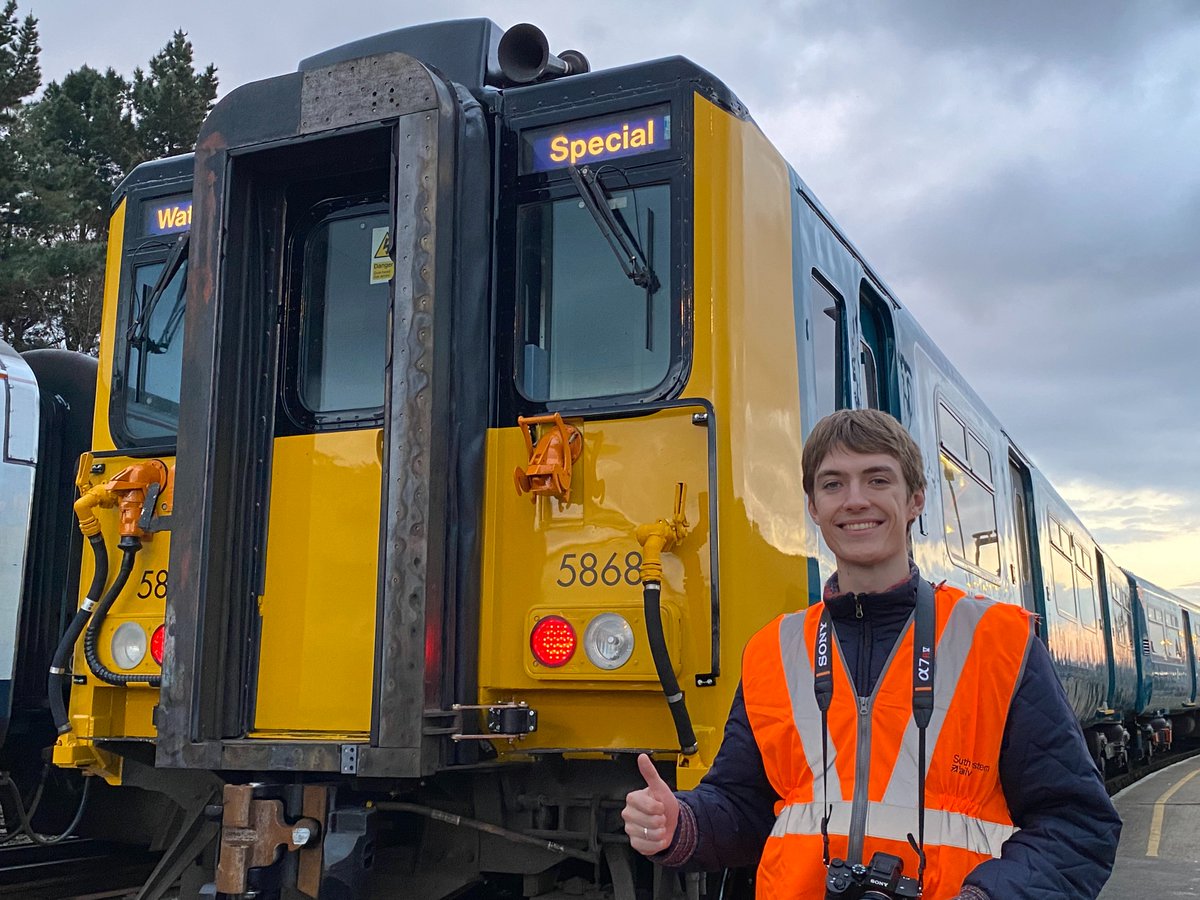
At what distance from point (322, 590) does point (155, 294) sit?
1.58m

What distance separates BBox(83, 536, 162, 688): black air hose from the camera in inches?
173

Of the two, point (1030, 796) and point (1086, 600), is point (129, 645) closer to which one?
point (1030, 796)

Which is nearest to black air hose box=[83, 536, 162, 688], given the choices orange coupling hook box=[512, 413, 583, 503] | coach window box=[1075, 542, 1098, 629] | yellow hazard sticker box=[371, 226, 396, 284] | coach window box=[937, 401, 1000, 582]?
yellow hazard sticker box=[371, 226, 396, 284]

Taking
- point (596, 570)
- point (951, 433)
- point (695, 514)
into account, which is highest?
point (951, 433)

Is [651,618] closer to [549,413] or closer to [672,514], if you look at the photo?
[672,514]

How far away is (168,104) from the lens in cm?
2372

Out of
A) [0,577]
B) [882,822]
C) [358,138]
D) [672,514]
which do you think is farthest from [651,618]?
[0,577]

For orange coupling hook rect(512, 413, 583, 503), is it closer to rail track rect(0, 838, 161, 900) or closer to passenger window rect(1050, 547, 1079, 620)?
rail track rect(0, 838, 161, 900)

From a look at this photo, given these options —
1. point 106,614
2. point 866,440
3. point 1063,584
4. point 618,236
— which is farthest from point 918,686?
point 1063,584

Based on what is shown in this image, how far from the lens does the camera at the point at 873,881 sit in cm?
185

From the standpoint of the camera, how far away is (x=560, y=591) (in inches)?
153

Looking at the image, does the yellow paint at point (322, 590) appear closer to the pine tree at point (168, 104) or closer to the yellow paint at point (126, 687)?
the yellow paint at point (126, 687)

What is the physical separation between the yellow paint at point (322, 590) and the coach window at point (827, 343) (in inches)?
69.7

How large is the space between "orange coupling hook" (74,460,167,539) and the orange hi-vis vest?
3.13m
